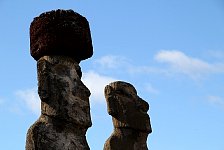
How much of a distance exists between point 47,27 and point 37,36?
7.0 inches

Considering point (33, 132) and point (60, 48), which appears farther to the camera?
point (60, 48)

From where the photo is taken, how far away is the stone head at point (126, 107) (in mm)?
7766

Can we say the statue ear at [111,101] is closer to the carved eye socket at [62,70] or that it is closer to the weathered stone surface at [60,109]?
the weathered stone surface at [60,109]

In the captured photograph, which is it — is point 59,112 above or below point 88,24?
below

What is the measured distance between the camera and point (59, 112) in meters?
5.81

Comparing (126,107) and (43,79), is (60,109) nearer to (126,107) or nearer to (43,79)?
(43,79)

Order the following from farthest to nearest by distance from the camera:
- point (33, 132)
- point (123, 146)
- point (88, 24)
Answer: point (123, 146) < point (88, 24) < point (33, 132)

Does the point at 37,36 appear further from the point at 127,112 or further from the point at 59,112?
the point at 127,112

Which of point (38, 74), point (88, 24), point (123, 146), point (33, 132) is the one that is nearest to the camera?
point (33, 132)

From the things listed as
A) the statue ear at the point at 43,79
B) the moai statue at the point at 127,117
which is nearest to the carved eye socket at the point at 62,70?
the statue ear at the point at 43,79

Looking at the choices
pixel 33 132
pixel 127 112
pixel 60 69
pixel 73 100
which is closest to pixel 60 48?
pixel 60 69

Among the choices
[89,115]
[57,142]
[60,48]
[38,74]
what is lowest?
[57,142]

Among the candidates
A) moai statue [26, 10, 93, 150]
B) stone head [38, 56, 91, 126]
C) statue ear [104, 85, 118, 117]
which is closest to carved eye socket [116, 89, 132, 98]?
Answer: statue ear [104, 85, 118, 117]

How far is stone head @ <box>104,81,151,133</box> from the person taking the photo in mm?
7766
